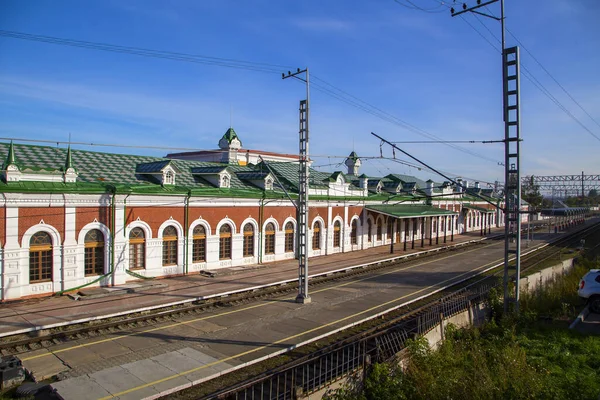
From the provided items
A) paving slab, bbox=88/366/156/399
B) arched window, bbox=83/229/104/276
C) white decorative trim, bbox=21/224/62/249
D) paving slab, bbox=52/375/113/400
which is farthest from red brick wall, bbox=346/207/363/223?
paving slab, bbox=52/375/113/400

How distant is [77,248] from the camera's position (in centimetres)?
Answer: 1886

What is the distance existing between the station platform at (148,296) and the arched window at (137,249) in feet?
3.23

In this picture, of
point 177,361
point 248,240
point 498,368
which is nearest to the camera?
point 498,368

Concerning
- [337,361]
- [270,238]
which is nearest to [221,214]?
[270,238]

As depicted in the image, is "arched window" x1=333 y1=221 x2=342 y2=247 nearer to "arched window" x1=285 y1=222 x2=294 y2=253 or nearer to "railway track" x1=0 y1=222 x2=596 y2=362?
"arched window" x1=285 y1=222 x2=294 y2=253

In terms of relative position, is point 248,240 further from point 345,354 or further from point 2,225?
point 345,354

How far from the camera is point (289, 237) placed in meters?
30.2

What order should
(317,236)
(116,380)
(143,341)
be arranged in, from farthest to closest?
(317,236) → (143,341) → (116,380)

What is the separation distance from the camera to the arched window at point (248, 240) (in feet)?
88.5

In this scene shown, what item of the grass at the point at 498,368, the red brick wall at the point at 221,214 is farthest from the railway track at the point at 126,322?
the grass at the point at 498,368

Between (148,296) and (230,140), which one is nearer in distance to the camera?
(148,296)

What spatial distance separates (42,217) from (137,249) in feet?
15.6

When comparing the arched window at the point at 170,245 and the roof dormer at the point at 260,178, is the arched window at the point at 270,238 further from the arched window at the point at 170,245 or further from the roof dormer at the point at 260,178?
the arched window at the point at 170,245

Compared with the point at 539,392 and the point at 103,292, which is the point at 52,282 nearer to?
the point at 103,292
